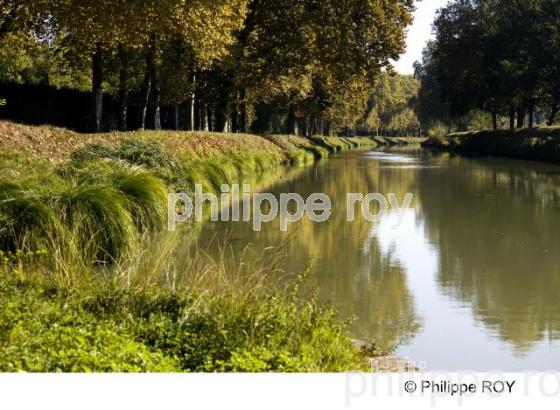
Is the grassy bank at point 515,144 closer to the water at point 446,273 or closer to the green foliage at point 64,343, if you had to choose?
the water at point 446,273

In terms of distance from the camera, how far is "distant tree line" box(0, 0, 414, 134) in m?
24.5

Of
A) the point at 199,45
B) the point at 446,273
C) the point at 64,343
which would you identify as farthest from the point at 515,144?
the point at 64,343

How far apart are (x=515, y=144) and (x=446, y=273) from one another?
45.9 m

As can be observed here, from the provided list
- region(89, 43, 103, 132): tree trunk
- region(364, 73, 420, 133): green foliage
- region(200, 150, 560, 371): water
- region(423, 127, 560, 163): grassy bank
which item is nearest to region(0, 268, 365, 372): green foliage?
region(200, 150, 560, 371): water

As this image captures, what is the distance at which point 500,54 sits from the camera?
61719 mm

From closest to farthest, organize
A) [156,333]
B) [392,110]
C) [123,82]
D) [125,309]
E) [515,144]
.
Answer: [156,333], [125,309], [123,82], [515,144], [392,110]

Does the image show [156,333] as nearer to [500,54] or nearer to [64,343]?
[64,343]

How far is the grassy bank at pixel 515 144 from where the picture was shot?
1881 inches

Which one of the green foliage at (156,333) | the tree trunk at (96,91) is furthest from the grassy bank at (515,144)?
the green foliage at (156,333)

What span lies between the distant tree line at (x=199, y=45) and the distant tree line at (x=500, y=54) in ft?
52.4

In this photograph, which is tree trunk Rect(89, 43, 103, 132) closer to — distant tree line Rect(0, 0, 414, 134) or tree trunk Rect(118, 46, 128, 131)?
distant tree line Rect(0, 0, 414, 134)
